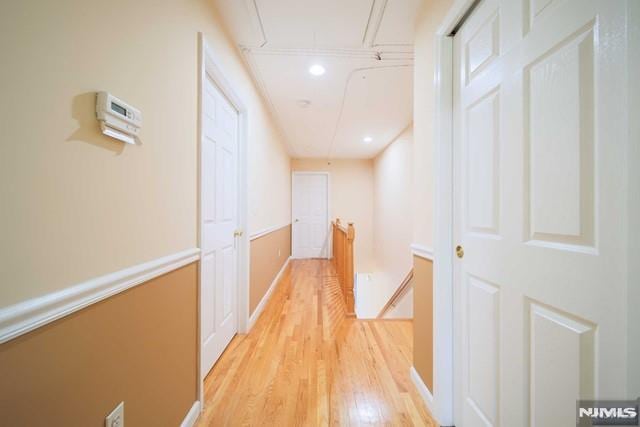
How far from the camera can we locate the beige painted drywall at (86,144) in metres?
0.56

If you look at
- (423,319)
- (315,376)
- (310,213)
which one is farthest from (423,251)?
(310,213)

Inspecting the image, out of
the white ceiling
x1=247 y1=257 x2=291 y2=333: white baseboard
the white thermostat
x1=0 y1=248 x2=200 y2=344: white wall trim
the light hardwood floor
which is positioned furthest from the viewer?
x1=247 y1=257 x2=291 y2=333: white baseboard

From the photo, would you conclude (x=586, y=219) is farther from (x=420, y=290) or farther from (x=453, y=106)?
(x=420, y=290)

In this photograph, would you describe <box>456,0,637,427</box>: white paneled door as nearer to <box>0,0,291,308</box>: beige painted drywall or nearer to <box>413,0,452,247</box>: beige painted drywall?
<box>413,0,452,247</box>: beige painted drywall

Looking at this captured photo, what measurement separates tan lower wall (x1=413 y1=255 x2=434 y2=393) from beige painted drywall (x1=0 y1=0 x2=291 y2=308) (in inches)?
53.4

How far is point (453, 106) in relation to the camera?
134 centimetres

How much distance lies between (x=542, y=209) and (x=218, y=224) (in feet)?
6.01

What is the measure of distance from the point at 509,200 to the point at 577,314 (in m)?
0.41

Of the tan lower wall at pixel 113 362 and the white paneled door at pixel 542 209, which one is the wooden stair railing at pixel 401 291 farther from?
the tan lower wall at pixel 113 362

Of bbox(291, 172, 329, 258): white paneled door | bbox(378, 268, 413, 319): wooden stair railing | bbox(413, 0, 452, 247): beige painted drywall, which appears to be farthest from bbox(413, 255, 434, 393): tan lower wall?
bbox(291, 172, 329, 258): white paneled door

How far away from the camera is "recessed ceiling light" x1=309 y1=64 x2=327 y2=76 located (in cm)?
233

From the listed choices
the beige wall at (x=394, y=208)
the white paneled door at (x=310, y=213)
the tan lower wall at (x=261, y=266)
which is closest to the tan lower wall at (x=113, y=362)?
the tan lower wall at (x=261, y=266)

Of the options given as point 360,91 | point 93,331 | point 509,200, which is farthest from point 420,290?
point 360,91

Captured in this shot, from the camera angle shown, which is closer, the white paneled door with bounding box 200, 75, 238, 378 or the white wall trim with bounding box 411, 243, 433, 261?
the white wall trim with bounding box 411, 243, 433, 261
